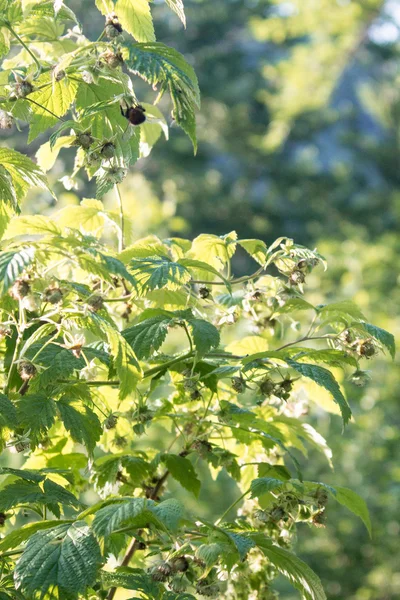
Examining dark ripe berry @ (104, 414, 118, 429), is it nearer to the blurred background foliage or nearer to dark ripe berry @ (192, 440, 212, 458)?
dark ripe berry @ (192, 440, 212, 458)

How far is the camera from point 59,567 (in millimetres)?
1180

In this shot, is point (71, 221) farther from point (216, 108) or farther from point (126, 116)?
point (216, 108)

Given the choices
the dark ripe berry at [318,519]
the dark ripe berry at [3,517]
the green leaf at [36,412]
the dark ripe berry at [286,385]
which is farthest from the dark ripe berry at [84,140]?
the dark ripe berry at [318,519]

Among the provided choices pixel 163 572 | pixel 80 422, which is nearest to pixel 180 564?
pixel 163 572

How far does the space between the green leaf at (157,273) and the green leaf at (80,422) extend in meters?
0.21

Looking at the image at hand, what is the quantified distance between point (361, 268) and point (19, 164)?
7765 millimetres

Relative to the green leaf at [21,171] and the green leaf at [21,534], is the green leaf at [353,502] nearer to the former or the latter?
the green leaf at [21,534]

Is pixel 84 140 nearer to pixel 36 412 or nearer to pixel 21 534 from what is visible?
pixel 36 412

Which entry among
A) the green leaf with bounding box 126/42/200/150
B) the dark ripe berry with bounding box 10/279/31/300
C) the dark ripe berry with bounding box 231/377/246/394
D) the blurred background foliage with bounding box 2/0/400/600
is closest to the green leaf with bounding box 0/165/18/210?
the dark ripe berry with bounding box 10/279/31/300

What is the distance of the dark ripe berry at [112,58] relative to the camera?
134cm

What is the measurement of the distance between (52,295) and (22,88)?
346mm

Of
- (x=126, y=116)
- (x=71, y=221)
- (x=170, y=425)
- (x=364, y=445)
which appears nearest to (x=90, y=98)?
(x=126, y=116)

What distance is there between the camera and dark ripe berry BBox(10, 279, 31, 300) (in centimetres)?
125

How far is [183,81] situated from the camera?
53.1 inches
